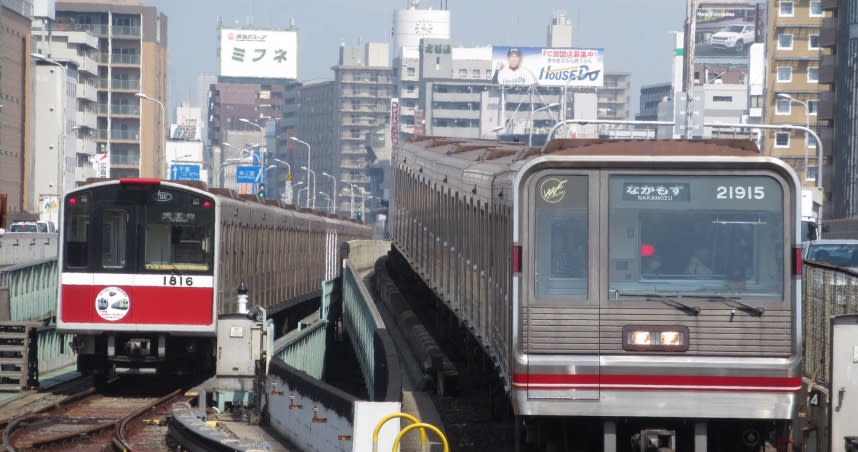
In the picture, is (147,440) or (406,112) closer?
(147,440)

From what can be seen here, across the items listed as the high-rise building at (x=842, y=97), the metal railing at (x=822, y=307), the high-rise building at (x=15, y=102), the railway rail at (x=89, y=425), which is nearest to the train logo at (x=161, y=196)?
the railway rail at (x=89, y=425)

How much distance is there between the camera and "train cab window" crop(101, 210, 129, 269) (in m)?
18.2

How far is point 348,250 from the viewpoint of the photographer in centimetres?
4088

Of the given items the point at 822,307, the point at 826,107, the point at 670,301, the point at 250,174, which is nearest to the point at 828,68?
the point at 826,107

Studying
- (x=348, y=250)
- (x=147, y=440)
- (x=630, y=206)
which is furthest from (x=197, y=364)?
(x=348, y=250)

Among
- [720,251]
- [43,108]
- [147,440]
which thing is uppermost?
[43,108]

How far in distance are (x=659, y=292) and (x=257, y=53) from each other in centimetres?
16793

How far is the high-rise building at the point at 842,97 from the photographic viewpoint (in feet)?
228

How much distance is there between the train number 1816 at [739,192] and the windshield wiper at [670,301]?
0.81m

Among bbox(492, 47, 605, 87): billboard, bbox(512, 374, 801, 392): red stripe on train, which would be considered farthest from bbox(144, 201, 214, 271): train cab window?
bbox(492, 47, 605, 87): billboard

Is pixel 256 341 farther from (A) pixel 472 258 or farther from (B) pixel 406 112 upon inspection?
(B) pixel 406 112

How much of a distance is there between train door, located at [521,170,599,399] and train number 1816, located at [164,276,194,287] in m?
9.57

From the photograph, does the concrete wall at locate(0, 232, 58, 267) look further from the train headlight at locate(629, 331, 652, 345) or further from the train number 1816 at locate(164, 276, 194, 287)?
the train headlight at locate(629, 331, 652, 345)

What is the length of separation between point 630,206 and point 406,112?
622 ft
